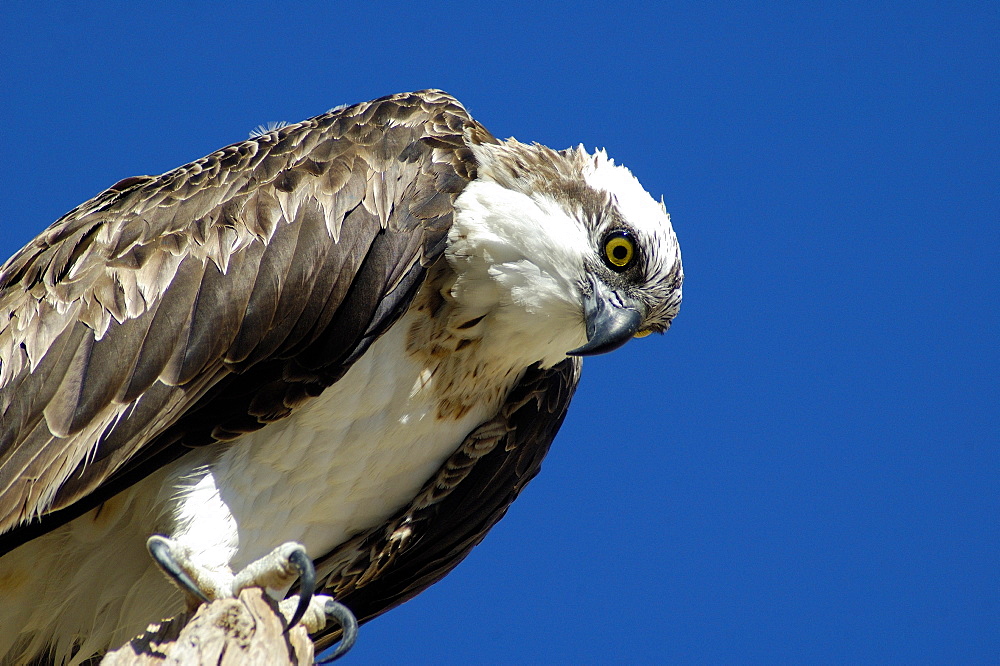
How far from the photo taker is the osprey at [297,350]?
13.3 feet

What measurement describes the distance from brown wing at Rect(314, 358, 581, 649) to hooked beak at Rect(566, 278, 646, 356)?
64 centimetres

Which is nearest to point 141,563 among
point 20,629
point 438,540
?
point 20,629

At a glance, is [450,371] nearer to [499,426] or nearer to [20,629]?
[499,426]

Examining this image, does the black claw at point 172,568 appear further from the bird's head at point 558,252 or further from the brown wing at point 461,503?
the bird's head at point 558,252

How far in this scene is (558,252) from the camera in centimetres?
451

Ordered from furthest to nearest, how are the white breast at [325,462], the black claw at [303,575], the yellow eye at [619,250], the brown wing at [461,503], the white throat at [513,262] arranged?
the brown wing at [461,503], the yellow eye at [619,250], the white throat at [513,262], the white breast at [325,462], the black claw at [303,575]

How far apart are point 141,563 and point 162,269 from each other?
1.38 meters

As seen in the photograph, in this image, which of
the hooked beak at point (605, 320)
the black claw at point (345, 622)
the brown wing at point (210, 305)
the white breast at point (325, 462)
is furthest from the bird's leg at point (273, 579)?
the hooked beak at point (605, 320)

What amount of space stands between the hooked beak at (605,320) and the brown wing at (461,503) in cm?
64

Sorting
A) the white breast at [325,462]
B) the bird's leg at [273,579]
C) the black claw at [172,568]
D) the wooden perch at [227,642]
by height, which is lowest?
the wooden perch at [227,642]

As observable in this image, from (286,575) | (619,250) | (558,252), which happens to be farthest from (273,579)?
(619,250)

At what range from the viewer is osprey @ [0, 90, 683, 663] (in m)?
4.05

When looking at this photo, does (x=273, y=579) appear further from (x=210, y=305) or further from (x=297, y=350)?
(x=210, y=305)

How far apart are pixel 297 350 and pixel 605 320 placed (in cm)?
125
